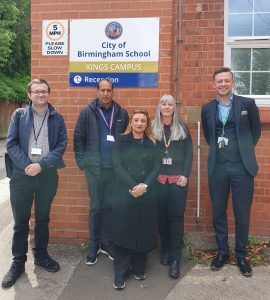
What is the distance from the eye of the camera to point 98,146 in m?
4.48

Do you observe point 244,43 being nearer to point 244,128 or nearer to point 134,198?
point 244,128

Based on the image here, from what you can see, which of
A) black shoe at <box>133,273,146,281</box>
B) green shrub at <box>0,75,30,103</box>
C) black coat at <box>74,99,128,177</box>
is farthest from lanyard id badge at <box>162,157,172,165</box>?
green shrub at <box>0,75,30,103</box>

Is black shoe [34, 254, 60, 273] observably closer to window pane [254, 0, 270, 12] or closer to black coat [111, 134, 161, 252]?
black coat [111, 134, 161, 252]

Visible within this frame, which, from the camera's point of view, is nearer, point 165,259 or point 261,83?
point 165,259

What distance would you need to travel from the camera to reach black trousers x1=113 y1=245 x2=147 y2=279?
4.10 m

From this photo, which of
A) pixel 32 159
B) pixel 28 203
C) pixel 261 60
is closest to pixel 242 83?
pixel 261 60

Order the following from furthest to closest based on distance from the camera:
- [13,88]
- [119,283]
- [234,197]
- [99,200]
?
[13,88] → [99,200] → [234,197] → [119,283]

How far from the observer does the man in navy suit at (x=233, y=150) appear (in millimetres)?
4203

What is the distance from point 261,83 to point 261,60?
0.28 metres

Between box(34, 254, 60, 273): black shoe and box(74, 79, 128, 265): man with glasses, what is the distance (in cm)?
36

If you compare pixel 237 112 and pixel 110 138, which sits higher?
pixel 237 112

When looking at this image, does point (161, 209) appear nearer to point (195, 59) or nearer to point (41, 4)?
point (195, 59)

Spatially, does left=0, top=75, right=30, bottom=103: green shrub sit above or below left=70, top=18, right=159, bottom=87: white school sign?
above

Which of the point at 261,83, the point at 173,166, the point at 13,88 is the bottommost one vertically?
the point at 173,166
